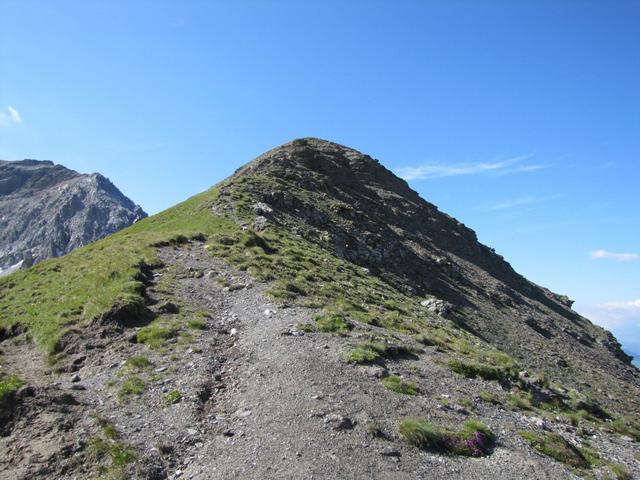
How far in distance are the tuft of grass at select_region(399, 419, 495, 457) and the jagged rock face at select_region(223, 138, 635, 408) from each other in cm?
3313

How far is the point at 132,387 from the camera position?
17.0 meters

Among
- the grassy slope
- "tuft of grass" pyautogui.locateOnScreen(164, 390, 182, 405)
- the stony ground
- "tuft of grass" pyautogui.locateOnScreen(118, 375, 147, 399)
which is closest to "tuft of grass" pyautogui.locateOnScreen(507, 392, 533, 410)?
the stony ground

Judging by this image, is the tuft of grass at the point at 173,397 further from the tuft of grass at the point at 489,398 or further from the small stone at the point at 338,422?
the tuft of grass at the point at 489,398

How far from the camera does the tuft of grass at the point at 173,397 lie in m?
16.2

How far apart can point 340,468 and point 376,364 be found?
756cm

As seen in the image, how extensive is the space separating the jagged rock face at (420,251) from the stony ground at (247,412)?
1130 inches

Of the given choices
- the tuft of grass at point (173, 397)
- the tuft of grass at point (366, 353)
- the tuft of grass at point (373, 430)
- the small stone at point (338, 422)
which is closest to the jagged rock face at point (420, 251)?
the tuft of grass at point (366, 353)

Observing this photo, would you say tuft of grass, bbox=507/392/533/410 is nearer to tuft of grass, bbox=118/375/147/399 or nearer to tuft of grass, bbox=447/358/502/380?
tuft of grass, bbox=447/358/502/380

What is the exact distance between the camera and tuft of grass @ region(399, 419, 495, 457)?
45.8 feet

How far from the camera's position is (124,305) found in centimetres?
2408

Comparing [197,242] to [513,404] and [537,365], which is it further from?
[537,365]

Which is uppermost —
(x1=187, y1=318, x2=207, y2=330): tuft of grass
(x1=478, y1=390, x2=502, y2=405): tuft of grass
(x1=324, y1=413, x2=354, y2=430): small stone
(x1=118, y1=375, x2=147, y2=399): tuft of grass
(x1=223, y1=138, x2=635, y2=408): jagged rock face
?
(x1=223, y1=138, x2=635, y2=408): jagged rock face

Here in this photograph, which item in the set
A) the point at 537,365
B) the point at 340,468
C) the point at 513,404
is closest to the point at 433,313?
the point at 537,365

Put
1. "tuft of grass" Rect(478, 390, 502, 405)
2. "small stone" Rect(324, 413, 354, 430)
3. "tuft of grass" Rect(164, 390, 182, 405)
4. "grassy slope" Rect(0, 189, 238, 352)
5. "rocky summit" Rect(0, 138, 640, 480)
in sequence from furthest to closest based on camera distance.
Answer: "grassy slope" Rect(0, 189, 238, 352), "tuft of grass" Rect(478, 390, 502, 405), "tuft of grass" Rect(164, 390, 182, 405), "small stone" Rect(324, 413, 354, 430), "rocky summit" Rect(0, 138, 640, 480)
